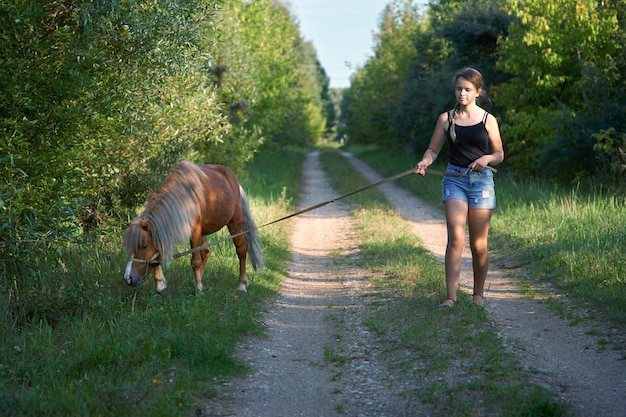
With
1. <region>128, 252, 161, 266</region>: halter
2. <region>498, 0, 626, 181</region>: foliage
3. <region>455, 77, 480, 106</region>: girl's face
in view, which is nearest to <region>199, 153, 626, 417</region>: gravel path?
<region>128, 252, 161, 266</region>: halter

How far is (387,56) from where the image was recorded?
4003 centimetres

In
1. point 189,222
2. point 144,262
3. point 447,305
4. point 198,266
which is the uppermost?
point 189,222

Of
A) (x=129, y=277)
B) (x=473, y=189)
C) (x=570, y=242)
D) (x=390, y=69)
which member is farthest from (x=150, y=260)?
(x=390, y=69)

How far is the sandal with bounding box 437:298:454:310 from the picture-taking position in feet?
21.6

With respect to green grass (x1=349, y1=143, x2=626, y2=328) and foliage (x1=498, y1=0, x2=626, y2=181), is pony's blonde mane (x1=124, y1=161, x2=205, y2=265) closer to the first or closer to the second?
green grass (x1=349, y1=143, x2=626, y2=328)

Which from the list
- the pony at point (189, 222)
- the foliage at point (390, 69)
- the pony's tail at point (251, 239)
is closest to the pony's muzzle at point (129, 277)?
the pony at point (189, 222)

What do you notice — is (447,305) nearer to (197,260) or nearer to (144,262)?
(197,260)

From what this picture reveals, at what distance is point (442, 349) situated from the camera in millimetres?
5508

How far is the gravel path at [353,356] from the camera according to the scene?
4566 mm

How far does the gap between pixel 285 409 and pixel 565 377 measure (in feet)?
6.46

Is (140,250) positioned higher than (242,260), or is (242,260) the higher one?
(140,250)

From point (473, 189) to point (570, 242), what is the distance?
384cm

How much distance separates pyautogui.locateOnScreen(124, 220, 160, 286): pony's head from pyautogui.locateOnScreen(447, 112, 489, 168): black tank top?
10.2 feet

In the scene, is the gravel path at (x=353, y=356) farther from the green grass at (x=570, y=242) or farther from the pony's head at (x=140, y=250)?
the pony's head at (x=140, y=250)
